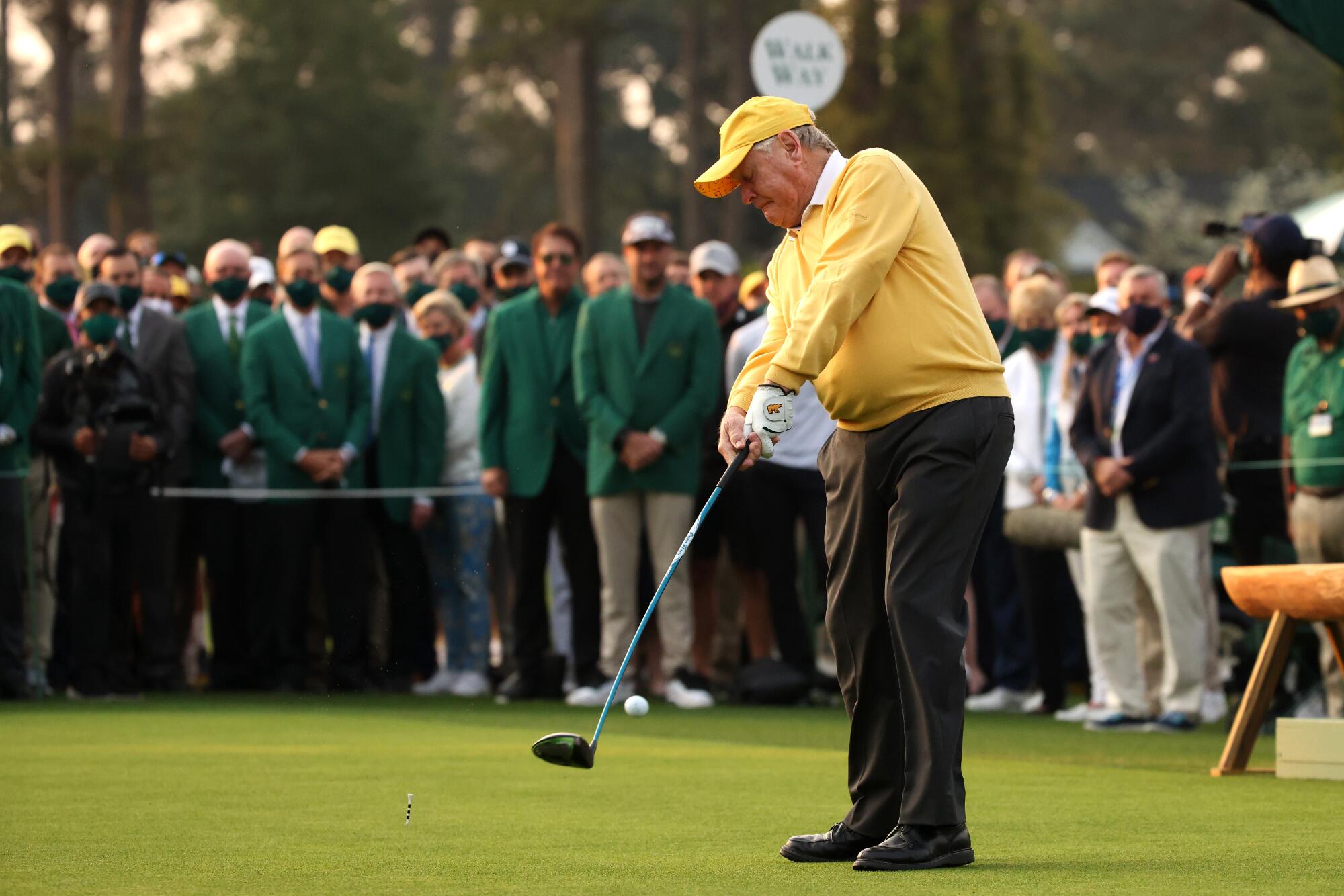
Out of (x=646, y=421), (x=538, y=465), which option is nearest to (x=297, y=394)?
(x=538, y=465)

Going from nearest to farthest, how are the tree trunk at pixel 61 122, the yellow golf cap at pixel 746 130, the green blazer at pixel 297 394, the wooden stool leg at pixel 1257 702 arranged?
1. the yellow golf cap at pixel 746 130
2. the wooden stool leg at pixel 1257 702
3. the green blazer at pixel 297 394
4. the tree trunk at pixel 61 122

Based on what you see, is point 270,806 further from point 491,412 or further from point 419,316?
point 419,316

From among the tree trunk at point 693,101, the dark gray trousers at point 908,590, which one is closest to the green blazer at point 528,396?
the dark gray trousers at point 908,590

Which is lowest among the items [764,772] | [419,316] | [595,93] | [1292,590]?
[764,772]

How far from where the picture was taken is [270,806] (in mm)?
7516

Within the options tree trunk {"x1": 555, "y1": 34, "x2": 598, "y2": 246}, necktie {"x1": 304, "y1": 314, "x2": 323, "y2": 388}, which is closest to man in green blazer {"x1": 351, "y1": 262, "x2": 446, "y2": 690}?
necktie {"x1": 304, "y1": 314, "x2": 323, "y2": 388}

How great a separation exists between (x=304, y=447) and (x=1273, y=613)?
19.5ft

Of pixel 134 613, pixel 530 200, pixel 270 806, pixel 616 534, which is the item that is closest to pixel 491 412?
pixel 616 534

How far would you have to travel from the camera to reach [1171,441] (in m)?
10.7

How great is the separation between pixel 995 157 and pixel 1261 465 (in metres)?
14.5

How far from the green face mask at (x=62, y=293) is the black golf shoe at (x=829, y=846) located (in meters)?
7.94

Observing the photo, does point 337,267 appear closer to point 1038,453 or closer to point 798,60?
point 798,60

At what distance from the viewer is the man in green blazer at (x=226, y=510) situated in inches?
501

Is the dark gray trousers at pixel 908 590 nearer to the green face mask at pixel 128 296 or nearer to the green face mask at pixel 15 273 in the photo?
the green face mask at pixel 128 296
